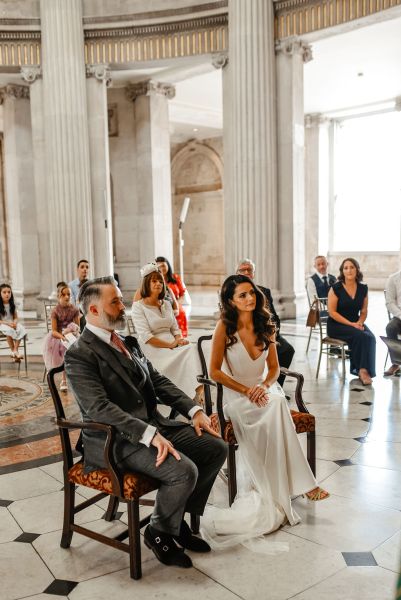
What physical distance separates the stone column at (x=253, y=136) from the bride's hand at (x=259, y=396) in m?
7.33

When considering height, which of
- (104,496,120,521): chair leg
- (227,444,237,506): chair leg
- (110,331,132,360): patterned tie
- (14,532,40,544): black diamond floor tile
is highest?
(110,331,132,360): patterned tie

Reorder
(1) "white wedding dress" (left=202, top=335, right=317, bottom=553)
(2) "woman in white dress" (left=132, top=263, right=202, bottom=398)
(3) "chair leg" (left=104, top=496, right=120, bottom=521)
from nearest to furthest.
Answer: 1. (1) "white wedding dress" (left=202, top=335, right=317, bottom=553)
2. (3) "chair leg" (left=104, top=496, right=120, bottom=521)
3. (2) "woman in white dress" (left=132, top=263, right=202, bottom=398)

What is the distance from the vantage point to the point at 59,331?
21.4 ft

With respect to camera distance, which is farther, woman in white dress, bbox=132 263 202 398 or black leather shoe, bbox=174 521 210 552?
woman in white dress, bbox=132 263 202 398

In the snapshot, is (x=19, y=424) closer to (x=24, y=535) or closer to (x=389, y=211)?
(x=24, y=535)

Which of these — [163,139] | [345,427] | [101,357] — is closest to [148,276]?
[345,427]

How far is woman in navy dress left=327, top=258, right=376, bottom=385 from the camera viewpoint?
651cm

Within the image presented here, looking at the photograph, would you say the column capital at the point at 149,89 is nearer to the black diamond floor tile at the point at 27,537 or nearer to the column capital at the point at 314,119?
the column capital at the point at 314,119

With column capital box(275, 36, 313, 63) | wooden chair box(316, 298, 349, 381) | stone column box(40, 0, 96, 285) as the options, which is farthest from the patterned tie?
column capital box(275, 36, 313, 63)

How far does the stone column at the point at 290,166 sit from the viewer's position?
34.7 feet

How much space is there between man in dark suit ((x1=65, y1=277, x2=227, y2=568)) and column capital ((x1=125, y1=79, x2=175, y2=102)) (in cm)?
1176

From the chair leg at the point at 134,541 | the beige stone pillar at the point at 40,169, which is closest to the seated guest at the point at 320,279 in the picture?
the beige stone pillar at the point at 40,169

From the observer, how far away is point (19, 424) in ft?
17.5

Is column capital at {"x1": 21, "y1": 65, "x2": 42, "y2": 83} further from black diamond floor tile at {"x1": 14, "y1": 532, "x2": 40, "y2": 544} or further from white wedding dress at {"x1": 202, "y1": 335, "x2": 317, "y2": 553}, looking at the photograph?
black diamond floor tile at {"x1": 14, "y1": 532, "x2": 40, "y2": 544}
